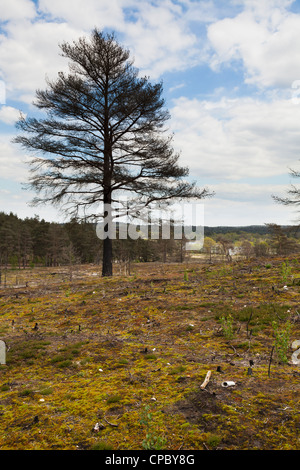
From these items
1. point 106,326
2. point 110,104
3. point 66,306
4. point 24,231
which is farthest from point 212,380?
point 24,231

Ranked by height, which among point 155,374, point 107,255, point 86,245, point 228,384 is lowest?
point 155,374

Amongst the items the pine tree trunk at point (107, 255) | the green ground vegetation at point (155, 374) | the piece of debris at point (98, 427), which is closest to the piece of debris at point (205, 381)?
the green ground vegetation at point (155, 374)

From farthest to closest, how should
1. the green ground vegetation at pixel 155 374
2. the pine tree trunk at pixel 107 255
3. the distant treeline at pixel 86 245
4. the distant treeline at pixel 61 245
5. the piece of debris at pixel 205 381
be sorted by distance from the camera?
1. the distant treeline at pixel 61 245
2. the distant treeline at pixel 86 245
3. the pine tree trunk at pixel 107 255
4. the piece of debris at pixel 205 381
5. the green ground vegetation at pixel 155 374

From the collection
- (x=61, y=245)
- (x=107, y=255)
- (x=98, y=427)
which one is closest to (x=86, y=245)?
(x=61, y=245)

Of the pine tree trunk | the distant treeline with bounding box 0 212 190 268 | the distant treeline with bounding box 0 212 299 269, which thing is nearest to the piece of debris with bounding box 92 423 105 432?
the pine tree trunk

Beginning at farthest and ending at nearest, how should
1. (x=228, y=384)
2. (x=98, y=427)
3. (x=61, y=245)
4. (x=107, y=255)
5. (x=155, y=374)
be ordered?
(x=61, y=245) < (x=107, y=255) < (x=155, y=374) < (x=228, y=384) < (x=98, y=427)

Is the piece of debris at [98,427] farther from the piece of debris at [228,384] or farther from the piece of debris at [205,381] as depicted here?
the piece of debris at [228,384]

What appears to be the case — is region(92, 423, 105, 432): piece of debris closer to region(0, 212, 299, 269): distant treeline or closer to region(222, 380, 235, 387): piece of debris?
region(222, 380, 235, 387): piece of debris

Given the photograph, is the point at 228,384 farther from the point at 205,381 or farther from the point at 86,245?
the point at 86,245

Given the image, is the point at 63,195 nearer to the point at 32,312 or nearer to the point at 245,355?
the point at 32,312

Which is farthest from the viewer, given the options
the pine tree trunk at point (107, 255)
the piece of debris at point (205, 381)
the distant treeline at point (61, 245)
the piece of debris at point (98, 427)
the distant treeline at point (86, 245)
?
the distant treeline at point (61, 245)

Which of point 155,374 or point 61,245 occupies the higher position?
point 61,245
